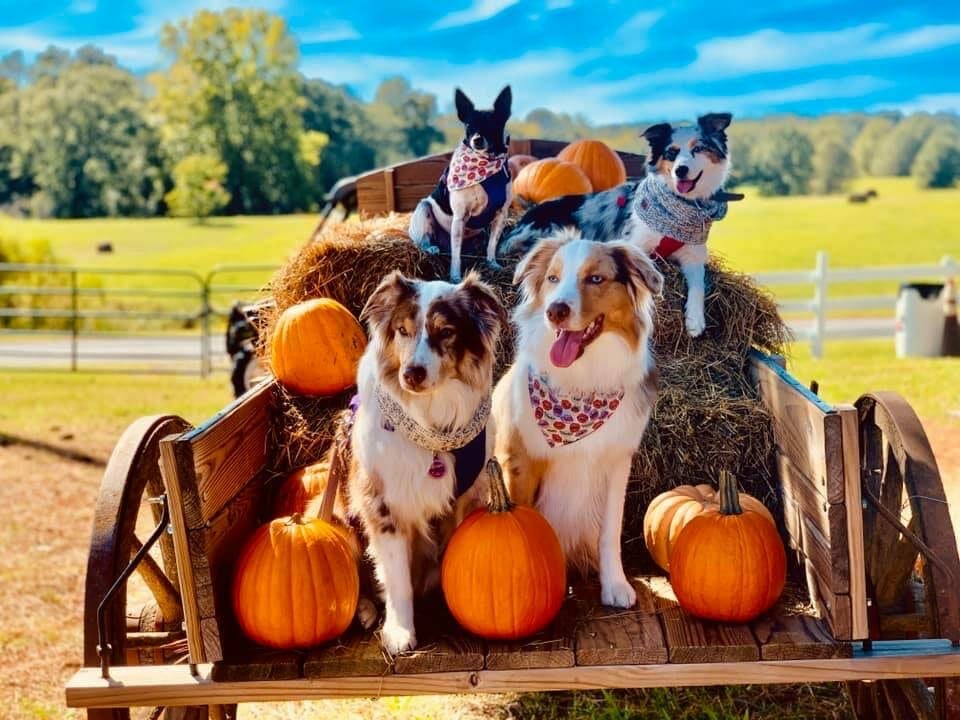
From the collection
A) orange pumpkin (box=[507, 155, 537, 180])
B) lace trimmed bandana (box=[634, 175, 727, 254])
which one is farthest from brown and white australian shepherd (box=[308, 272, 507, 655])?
orange pumpkin (box=[507, 155, 537, 180])

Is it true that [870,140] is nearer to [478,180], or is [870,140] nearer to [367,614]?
[478,180]

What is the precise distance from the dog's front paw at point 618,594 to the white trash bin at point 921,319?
10.6 metres

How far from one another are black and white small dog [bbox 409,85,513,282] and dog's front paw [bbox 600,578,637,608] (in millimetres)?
1661

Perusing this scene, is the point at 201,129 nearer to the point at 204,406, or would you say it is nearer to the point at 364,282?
the point at 204,406

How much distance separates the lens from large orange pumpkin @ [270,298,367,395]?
3.90 meters

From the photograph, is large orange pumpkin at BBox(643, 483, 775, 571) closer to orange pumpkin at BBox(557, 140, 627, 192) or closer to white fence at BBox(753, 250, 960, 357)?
orange pumpkin at BBox(557, 140, 627, 192)

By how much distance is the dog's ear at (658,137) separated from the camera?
3734 mm

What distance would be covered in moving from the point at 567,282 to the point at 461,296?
327 millimetres

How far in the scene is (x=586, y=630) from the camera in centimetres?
267

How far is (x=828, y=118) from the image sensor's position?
43.3m

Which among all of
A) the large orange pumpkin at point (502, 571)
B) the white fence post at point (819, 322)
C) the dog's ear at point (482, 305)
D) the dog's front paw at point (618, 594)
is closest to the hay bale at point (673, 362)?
the dog's front paw at point (618, 594)

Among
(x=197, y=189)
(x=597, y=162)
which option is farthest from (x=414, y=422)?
(x=197, y=189)

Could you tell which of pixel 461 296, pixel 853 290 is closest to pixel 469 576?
pixel 461 296

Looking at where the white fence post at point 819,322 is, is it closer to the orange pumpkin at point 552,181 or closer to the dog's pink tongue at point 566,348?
the orange pumpkin at point 552,181
